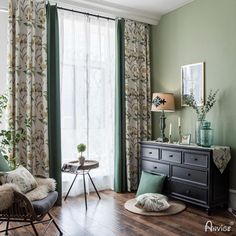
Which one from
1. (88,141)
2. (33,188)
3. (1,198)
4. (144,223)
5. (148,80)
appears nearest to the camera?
(1,198)

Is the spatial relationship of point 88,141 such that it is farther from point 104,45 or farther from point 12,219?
point 12,219

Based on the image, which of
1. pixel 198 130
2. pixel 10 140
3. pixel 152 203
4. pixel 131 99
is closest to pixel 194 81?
pixel 198 130

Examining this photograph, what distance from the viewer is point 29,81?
3.66 metres

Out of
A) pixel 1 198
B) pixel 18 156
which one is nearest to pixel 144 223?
pixel 1 198

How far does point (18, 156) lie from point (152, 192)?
1.83 meters

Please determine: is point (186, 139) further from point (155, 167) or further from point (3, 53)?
point (3, 53)

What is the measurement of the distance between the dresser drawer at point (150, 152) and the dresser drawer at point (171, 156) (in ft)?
0.41

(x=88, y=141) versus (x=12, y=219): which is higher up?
(x=88, y=141)

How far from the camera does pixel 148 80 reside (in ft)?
15.6

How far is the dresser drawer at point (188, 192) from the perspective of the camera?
11.3ft

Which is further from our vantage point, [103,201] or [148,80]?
Answer: [148,80]

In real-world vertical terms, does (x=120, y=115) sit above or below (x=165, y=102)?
below

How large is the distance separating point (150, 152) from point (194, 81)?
1.22m

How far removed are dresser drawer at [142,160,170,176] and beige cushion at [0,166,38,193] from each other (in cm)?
182
